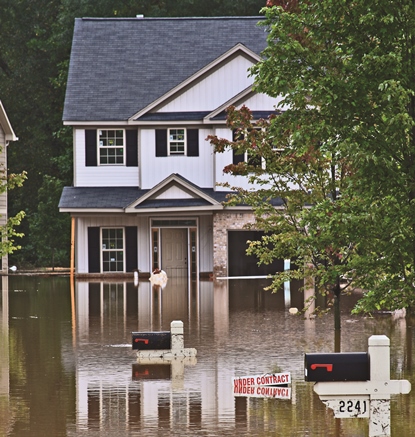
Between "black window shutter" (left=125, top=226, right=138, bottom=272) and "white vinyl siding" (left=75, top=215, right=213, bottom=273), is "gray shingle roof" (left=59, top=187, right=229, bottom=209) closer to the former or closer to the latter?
"white vinyl siding" (left=75, top=215, right=213, bottom=273)

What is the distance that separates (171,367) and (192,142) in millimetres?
26873

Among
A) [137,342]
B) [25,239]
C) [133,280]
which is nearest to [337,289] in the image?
[137,342]

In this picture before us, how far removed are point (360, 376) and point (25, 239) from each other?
4894cm

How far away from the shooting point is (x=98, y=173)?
45.3 meters

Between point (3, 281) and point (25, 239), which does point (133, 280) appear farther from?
point (25, 239)

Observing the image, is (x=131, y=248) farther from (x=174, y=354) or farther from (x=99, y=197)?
(x=174, y=354)

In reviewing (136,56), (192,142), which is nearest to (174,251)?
(192,142)

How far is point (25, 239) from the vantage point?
5862cm

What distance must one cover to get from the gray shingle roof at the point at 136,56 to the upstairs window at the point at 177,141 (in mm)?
1986

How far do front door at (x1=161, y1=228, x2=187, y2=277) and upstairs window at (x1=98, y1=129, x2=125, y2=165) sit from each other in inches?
140

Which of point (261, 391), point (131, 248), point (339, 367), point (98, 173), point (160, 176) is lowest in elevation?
point (261, 391)

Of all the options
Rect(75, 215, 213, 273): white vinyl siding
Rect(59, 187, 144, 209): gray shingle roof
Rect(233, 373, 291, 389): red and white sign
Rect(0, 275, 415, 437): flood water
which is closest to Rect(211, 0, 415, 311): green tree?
Rect(233, 373, 291, 389): red and white sign

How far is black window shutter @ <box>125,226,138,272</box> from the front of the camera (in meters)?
45.4

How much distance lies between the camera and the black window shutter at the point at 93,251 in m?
45.2
